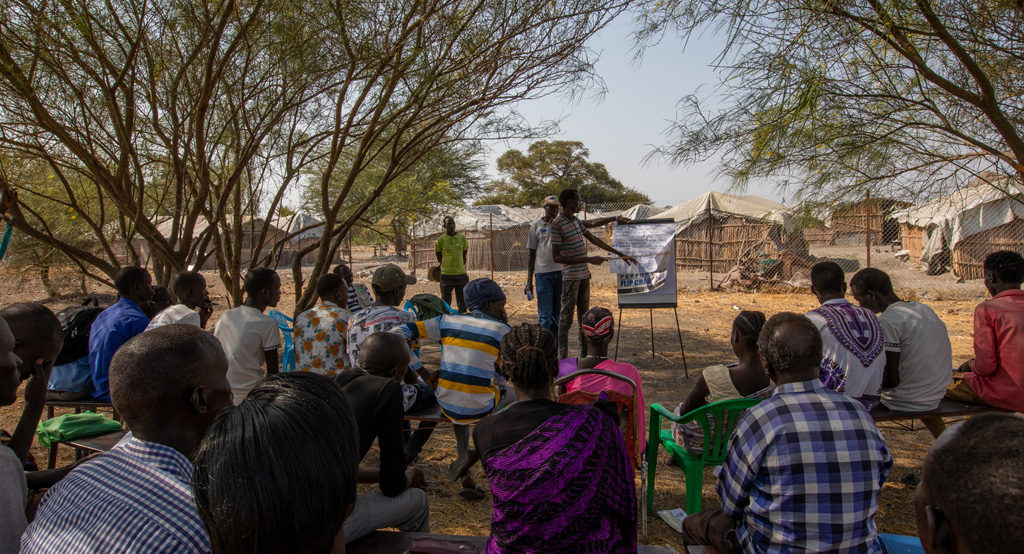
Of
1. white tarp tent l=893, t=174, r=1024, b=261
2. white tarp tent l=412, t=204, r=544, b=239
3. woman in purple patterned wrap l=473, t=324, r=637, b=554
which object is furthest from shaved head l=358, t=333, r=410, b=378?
white tarp tent l=412, t=204, r=544, b=239

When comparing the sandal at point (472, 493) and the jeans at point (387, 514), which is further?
the sandal at point (472, 493)

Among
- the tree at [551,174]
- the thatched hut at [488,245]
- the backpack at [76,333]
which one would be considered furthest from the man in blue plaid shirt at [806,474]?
the tree at [551,174]

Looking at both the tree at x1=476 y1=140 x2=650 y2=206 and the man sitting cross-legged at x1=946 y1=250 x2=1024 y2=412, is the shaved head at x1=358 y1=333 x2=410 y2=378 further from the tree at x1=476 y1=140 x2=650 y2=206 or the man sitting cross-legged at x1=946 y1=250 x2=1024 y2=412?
the tree at x1=476 y1=140 x2=650 y2=206

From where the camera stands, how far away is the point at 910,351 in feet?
11.9

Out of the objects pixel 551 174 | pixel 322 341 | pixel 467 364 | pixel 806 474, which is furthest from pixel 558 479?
pixel 551 174

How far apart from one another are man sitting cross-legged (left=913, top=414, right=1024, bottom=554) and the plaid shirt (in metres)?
0.83

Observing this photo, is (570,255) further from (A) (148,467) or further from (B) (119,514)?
(B) (119,514)

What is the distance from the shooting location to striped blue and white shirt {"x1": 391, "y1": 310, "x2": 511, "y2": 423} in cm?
358

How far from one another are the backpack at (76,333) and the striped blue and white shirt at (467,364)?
2.58m

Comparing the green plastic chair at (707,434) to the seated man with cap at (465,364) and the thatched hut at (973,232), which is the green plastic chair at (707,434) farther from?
the thatched hut at (973,232)

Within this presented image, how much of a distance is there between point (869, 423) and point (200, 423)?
2.23 metres

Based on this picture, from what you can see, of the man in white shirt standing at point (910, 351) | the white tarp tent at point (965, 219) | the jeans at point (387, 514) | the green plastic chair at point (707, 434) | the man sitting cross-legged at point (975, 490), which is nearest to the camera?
the man sitting cross-legged at point (975, 490)

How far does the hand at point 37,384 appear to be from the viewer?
8.48ft

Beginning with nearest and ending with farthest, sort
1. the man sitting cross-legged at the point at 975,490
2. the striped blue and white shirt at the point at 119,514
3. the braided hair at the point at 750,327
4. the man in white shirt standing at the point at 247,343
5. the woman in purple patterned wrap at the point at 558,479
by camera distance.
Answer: the man sitting cross-legged at the point at 975,490 → the striped blue and white shirt at the point at 119,514 → the woman in purple patterned wrap at the point at 558,479 → the braided hair at the point at 750,327 → the man in white shirt standing at the point at 247,343
